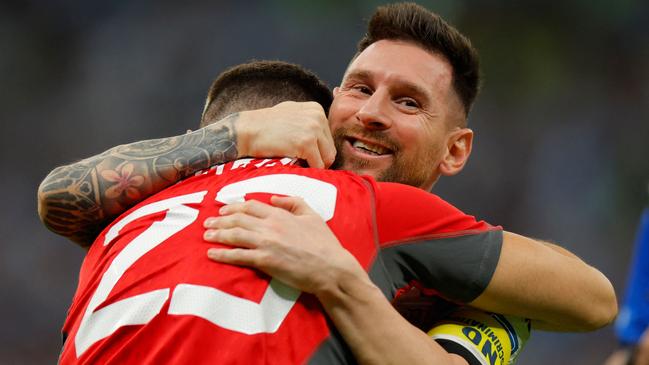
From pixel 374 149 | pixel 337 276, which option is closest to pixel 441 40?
pixel 374 149

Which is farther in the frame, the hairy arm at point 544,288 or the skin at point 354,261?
the hairy arm at point 544,288

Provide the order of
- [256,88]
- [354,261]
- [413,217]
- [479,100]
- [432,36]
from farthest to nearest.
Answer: [479,100]
[432,36]
[256,88]
[413,217]
[354,261]

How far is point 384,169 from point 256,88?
0.57 m

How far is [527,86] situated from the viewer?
355 inches

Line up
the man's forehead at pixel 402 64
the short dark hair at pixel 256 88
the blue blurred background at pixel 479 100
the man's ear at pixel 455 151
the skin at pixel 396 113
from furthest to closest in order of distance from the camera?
the blue blurred background at pixel 479 100 < the man's ear at pixel 455 151 < the man's forehead at pixel 402 64 < the skin at pixel 396 113 < the short dark hair at pixel 256 88

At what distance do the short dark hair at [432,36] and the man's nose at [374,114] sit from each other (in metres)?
0.41

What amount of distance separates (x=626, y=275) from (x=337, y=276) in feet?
23.5

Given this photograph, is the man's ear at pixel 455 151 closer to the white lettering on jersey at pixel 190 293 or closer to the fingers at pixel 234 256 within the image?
the white lettering on jersey at pixel 190 293

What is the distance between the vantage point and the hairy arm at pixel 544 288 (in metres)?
2.33

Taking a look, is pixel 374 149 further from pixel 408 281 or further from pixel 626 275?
pixel 626 275

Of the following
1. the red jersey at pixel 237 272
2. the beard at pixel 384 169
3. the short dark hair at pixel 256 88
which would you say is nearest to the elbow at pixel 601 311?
the red jersey at pixel 237 272

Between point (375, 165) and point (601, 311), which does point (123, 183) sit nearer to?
point (375, 165)

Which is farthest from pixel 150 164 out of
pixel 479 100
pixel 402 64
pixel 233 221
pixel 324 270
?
pixel 479 100

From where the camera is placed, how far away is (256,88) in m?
2.99
